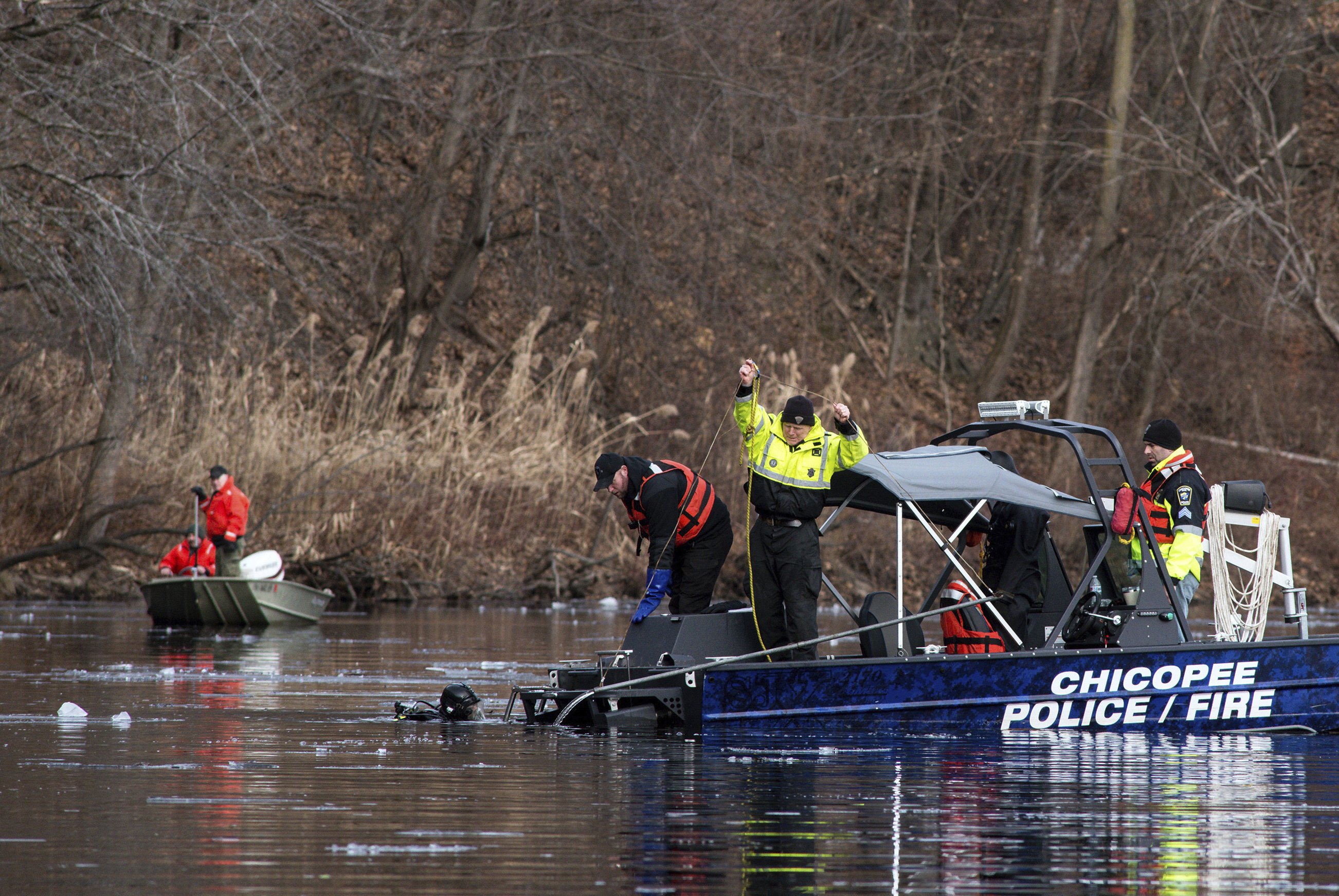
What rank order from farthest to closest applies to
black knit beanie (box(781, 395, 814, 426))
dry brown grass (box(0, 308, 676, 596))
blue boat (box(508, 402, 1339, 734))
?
dry brown grass (box(0, 308, 676, 596)) → black knit beanie (box(781, 395, 814, 426)) → blue boat (box(508, 402, 1339, 734))

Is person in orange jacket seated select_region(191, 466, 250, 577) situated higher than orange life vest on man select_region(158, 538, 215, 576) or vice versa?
person in orange jacket seated select_region(191, 466, 250, 577)

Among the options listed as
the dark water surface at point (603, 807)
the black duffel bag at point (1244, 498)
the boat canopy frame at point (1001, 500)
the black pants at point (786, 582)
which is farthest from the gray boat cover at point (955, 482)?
the dark water surface at point (603, 807)

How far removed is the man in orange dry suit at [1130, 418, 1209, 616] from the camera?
1076 cm

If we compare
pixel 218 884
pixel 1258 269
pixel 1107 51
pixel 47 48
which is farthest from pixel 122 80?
pixel 1107 51

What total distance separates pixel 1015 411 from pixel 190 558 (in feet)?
41.0

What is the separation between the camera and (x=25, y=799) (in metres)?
7.79

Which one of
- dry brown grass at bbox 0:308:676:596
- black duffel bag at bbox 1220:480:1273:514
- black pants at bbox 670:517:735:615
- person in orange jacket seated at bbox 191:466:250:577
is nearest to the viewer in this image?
black pants at bbox 670:517:735:615

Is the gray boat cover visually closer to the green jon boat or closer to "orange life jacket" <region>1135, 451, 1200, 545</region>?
"orange life jacket" <region>1135, 451, 1200, 545</region>

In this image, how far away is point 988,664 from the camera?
1039 centimetres

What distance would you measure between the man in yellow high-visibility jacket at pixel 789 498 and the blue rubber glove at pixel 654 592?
1.91 ft

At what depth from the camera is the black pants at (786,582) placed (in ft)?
34.5

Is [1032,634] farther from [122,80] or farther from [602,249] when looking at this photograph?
[602,249]

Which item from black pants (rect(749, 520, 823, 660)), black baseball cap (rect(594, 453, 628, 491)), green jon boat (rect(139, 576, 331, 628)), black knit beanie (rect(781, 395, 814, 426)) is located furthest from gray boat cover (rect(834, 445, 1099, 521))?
green jon boat (rect(139, 576, 331, 628))

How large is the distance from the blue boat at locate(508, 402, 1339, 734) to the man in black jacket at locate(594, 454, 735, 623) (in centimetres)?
24
